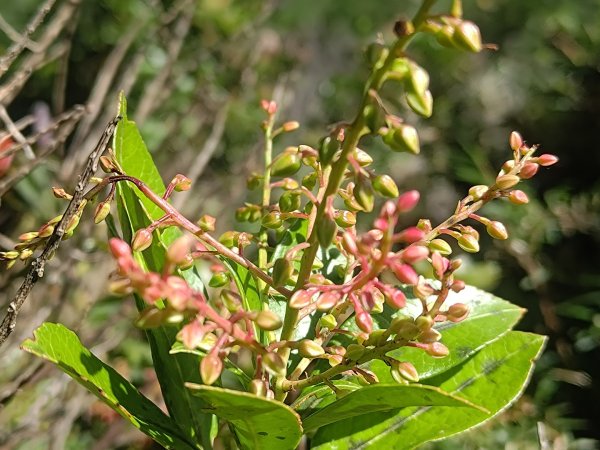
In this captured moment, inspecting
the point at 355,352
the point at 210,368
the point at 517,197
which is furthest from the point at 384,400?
the point at 517,197

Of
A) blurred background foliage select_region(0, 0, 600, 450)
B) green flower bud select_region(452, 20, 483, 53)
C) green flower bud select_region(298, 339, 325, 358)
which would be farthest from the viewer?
blurred background foliage select_region(0, 0, 600, 450)

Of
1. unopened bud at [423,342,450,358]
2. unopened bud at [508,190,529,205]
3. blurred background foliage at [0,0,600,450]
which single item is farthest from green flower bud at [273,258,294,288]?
blurred background foliage at [0,0,600,450]

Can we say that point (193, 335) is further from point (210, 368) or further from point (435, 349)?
point (435, 349)

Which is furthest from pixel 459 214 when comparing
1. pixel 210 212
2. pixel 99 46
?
pixel 99 46

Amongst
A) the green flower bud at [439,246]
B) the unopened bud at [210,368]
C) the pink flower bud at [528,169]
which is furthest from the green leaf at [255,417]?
the pink flower bud at [528,169]

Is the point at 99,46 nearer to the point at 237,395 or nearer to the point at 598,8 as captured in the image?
the point at 598,8

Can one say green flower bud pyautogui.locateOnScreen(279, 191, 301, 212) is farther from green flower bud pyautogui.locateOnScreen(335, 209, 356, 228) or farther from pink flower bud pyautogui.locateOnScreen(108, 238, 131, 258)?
pink flower bud pyautogui.locateOnScreen(108, 238, 131, 258)
